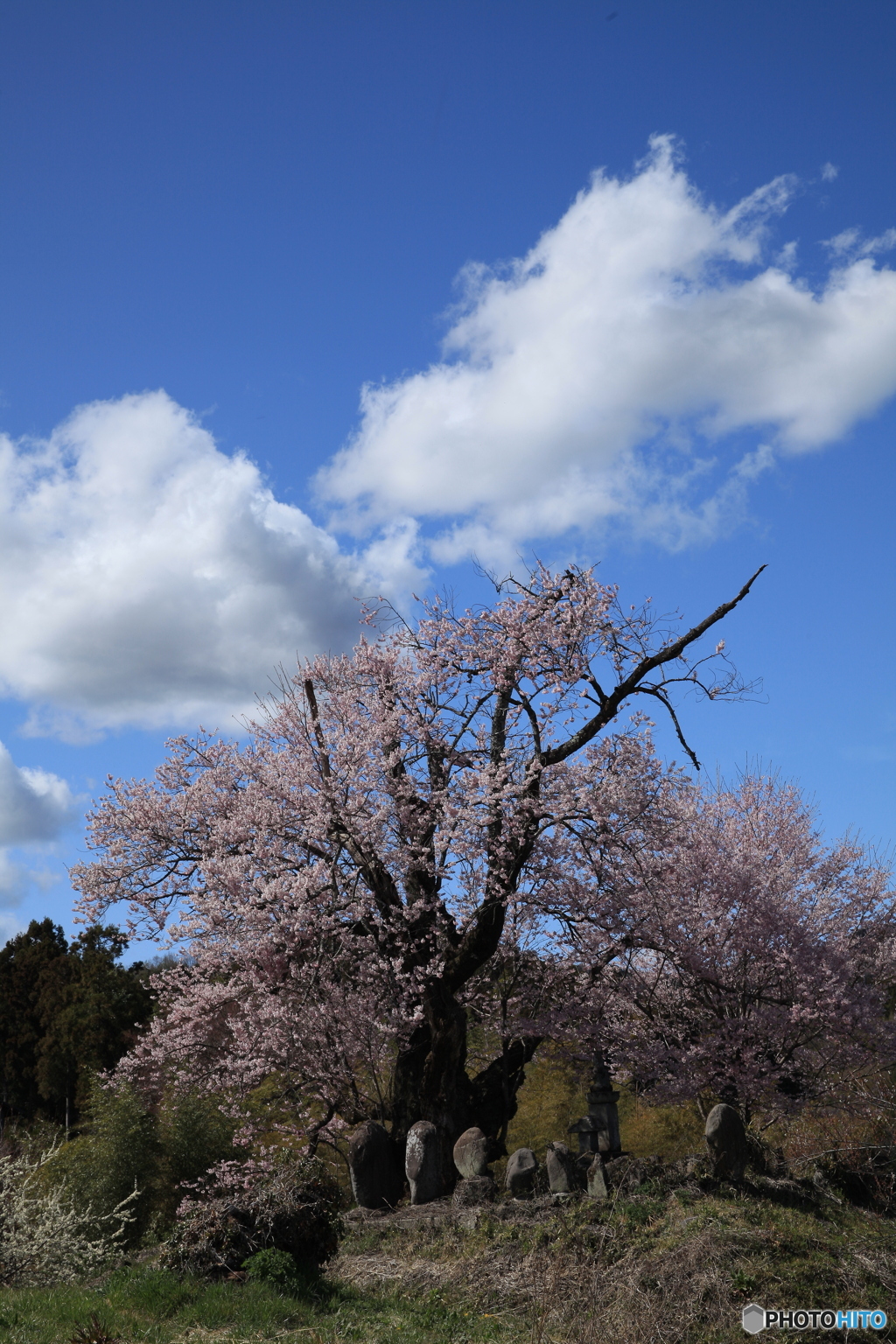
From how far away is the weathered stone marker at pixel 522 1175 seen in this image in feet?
38.0

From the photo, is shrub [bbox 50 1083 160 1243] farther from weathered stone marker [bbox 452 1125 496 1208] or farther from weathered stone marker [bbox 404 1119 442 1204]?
weathered stone marker [bbox 452 1125 496 1208]

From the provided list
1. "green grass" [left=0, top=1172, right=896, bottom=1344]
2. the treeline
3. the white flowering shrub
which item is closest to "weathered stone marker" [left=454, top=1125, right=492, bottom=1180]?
"green grass" [left=0, top=1172, right=896, bottom=1344]

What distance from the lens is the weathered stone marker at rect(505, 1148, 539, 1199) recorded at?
11.6 meters

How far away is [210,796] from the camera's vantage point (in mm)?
16172

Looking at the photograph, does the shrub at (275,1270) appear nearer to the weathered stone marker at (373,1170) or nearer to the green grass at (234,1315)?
the green grass at (234,1315)

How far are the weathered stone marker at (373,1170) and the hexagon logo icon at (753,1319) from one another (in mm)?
6083

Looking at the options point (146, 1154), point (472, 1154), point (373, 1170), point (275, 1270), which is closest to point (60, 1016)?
point (146, 1154)

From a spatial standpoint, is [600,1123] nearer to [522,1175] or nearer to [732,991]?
[522,1175]

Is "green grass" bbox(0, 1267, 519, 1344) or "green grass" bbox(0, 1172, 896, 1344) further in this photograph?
"green grass" bbox(0, 1172, 896, 1344)

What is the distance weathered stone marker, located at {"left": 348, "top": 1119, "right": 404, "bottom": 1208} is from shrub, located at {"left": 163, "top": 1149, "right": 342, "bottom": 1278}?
9.00 feet

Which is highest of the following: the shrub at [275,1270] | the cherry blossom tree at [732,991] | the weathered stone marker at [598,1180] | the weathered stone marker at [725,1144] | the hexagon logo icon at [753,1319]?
the cherry blossom tree at [732,991]

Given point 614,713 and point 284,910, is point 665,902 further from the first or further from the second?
point 284,910

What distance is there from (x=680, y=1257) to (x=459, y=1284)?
92.5 inches

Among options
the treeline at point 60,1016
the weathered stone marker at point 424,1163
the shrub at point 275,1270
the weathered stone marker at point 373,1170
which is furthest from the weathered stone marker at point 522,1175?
the treeline at point 60,1016
